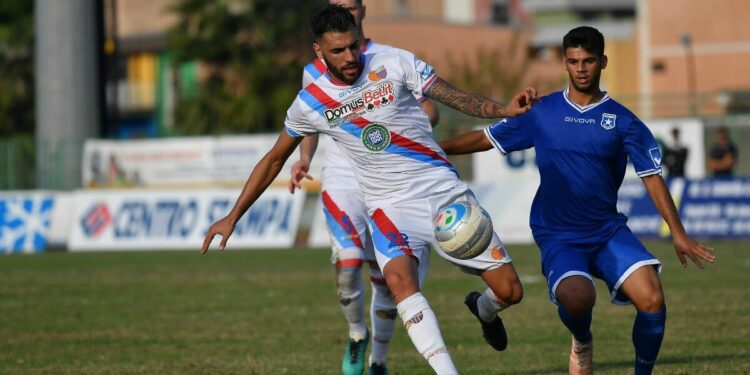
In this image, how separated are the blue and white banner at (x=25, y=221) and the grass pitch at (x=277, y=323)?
680 centimetres

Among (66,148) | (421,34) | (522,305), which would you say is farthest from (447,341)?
(421,34)

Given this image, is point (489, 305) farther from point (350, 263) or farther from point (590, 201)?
point (350, 263)

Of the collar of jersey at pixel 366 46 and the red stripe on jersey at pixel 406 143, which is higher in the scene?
the collar of jersey at pixel 366 46

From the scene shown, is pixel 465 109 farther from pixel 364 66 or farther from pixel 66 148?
pixel 66 148

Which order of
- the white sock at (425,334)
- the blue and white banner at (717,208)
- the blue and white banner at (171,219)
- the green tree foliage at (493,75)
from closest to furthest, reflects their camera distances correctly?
the white sock at (425,334) < the blue and white banner at (717,208) < the blue and white banner at (171,219) < the green tree foliage at (493,75)

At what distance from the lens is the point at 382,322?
9250mm

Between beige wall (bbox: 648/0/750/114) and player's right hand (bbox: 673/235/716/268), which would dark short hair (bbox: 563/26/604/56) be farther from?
beige wall (bbox: 648/0/750/114)

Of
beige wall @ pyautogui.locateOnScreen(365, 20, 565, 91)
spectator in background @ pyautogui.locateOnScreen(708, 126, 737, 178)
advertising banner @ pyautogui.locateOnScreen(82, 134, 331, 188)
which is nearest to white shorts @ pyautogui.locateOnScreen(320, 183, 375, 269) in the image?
spectator in background @ pyautogui.locateOnScreen(708, 126, 737, 178)

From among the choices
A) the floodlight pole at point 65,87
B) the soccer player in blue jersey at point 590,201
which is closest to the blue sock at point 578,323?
the soccer player in blue jersey at point 590,201

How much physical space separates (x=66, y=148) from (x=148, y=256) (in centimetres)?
940

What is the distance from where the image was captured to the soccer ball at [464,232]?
25.4 feet

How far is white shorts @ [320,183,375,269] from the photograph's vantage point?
30.7ft

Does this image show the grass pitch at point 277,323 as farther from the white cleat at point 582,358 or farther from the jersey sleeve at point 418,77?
the jersey sleeve at point 418,77

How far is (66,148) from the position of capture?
33.5 meters
